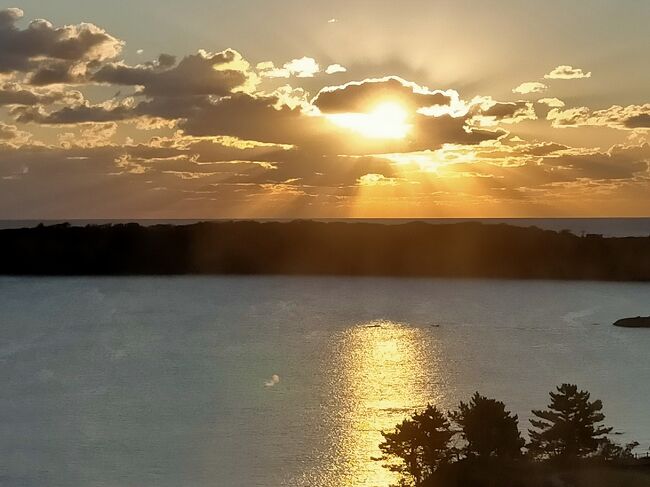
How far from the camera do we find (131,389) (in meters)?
50.5

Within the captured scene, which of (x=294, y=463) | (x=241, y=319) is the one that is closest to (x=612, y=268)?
(x=241, y=319)

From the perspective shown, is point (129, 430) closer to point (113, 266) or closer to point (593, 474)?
point (593, 474)

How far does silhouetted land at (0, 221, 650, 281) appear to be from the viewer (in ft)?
498

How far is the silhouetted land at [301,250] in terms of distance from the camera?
498 ft

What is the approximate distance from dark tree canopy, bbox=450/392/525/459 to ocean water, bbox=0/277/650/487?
630 centimetres

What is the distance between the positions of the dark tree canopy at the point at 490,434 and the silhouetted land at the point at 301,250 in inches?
4920

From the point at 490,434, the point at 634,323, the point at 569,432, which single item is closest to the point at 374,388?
the point at 569,432

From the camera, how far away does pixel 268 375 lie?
5384cm

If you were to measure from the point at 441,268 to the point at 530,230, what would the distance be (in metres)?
19.4

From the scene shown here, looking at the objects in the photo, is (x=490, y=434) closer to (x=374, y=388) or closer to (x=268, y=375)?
(x=374, y=388)

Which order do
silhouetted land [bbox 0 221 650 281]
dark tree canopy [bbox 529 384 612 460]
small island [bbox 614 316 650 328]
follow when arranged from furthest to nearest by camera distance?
silhouetted land [bbox 0 221 650 281]
small island [bbox 614 316 650 328]
dark tree canopy [bbox 529 384 612 460]

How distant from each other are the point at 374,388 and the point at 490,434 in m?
24.3

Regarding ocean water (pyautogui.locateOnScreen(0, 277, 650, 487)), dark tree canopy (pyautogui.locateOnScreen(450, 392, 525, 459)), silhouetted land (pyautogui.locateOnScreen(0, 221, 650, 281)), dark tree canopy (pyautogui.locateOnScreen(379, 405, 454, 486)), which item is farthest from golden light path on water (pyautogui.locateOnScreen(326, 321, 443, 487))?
silhouetted land (pyautogui.locateOnScreen(0, 221, 650, 281))

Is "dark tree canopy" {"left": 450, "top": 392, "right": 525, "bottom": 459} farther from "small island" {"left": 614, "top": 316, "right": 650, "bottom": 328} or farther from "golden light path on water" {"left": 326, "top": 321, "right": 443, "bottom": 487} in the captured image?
"small island" {"left": 614, "top": 316, "right": 650, "bottom": 328}
